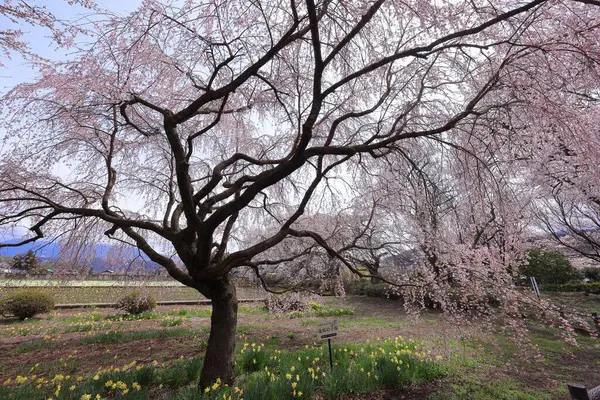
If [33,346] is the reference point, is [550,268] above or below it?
above

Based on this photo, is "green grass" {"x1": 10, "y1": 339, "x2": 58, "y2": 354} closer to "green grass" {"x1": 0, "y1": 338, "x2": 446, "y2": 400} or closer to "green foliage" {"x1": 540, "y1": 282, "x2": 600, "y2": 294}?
"green grass" {"x1": 0, "y1": 338, "x2": 446, "y2": 400}

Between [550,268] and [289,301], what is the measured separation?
13.5 meters

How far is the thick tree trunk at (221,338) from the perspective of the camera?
4164 millimetres

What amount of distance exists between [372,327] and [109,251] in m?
8.08

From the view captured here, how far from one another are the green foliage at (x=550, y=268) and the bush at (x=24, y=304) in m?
20.8

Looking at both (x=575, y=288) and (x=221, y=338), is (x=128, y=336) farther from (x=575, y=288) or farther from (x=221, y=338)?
(x=575, y=288)

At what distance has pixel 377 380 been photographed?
165 inches

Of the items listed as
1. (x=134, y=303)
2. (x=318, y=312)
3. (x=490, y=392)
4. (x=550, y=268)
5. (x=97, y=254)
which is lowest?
(x=490, y=392)

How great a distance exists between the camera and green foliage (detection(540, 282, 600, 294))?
12.9 metres

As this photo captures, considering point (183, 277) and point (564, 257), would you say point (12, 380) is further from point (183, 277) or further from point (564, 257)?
point (564, 257)

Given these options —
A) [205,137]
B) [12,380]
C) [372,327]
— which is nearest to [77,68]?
[205,137]

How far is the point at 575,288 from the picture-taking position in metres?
13.4

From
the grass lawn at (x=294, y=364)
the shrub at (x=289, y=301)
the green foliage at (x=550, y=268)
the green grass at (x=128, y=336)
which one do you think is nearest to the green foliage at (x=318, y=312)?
the shrub at (x=289, y=301)

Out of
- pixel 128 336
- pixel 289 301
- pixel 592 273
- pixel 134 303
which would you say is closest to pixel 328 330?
pixel 128 336
